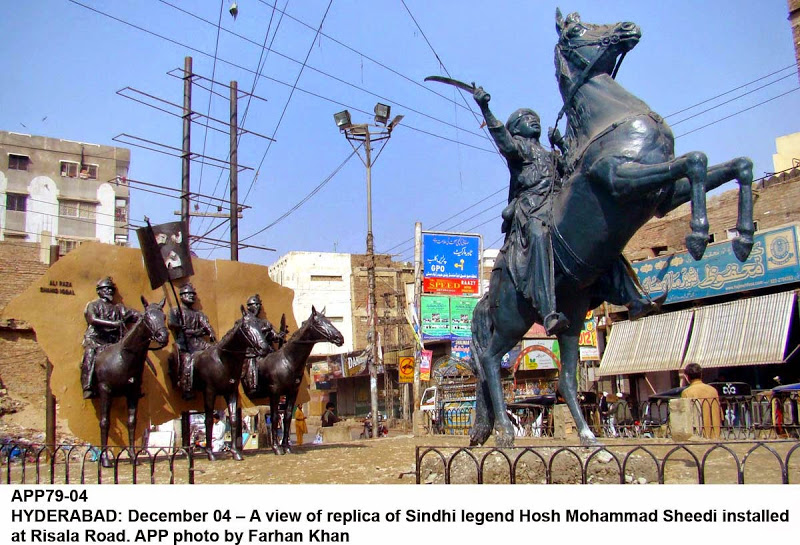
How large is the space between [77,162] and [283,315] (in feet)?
126

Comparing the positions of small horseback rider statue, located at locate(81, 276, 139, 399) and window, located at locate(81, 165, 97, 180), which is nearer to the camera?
small horseback rider statue, located at locate(81, 276, 139, 399)

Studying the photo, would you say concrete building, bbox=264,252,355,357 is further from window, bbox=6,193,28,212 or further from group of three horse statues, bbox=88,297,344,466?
group of three horse statues, bbox=88,297,344,466

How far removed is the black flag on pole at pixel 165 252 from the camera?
10758mm

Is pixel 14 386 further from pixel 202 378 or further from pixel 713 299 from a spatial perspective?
pixel 713 299

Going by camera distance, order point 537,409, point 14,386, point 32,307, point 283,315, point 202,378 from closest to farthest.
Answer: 1. point 32,307
2. point 202,378
3. point 283,315
4. point 14,386
5. point 537,409

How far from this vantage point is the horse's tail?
22.9 ft

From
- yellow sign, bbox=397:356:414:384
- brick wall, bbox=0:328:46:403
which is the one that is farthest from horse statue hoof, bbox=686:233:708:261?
yellow sign, bbox=397:356:414:384

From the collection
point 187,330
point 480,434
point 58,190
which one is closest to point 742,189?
point 480,434

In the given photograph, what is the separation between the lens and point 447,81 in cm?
694

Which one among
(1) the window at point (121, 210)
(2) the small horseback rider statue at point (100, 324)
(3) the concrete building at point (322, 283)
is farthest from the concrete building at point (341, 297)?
(2) the small horseback rider statue at point (100, 324)

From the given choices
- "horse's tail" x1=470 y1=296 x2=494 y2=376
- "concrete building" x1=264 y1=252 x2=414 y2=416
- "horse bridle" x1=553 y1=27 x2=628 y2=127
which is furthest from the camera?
"concrete building" x1=264 y1=252 x2=414 y2=416

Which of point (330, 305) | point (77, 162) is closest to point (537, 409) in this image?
point (330, 305)

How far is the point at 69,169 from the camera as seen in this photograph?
147ft

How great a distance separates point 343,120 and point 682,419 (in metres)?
17.5
